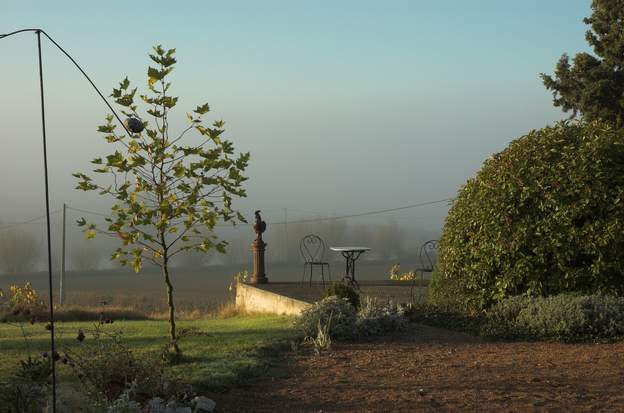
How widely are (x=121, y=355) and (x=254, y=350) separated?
2.08 m

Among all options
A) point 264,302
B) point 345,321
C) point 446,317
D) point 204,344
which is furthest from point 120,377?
point 264,302

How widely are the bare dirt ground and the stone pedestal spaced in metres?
7.46

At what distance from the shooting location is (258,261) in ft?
50.6

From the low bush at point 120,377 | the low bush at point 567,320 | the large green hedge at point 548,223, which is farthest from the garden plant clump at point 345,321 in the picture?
the low bush at point 120,377

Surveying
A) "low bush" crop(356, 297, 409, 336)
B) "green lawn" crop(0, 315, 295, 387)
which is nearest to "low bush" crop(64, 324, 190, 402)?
"green lawn" crop(0, 315, 295, 387)

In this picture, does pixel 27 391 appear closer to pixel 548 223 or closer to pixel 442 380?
pixel 442 380

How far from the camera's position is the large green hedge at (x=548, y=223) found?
912cm

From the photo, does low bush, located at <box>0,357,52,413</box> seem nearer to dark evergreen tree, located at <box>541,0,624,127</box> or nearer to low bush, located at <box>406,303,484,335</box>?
low bush, located at <box>406,303,484,335</box>

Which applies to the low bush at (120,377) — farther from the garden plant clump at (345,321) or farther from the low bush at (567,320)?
the low bush at (567,320)

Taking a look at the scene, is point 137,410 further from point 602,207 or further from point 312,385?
point 602,207

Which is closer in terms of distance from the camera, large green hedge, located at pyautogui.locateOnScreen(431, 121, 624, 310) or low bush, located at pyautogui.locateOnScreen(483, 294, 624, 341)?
low bush, located at pyautogui.locateOnScreen(483, 294, 624, 341)

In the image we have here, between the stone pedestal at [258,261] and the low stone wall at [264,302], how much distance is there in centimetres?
57

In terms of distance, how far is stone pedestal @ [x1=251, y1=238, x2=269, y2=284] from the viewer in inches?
605

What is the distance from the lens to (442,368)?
6738 mm
